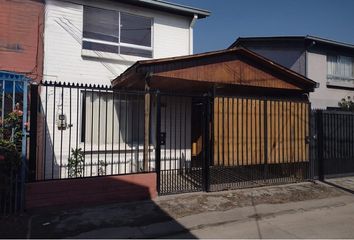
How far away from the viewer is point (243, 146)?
8.30 metres

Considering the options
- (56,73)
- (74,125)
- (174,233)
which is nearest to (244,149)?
(174,233)

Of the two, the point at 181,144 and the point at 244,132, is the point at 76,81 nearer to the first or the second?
the point at 181,144

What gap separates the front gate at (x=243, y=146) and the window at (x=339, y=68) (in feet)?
23.5

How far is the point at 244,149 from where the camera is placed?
831 centimetres

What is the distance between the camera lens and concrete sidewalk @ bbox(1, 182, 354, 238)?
17.2ft

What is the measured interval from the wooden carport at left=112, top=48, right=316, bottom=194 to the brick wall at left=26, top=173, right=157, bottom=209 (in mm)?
1357

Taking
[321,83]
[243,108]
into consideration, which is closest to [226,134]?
[243,108]

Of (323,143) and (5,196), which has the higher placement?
(323,143)

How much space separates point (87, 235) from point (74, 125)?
4.48m

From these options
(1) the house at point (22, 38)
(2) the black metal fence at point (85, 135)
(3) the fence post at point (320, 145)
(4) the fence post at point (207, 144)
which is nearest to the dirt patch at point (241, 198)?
(4) the fence post at point (207, 144)

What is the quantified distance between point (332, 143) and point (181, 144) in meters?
4.48

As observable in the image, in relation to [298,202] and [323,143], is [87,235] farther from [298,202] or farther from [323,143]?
[323,143]

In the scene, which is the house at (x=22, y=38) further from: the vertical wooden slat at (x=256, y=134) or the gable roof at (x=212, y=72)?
the vertical wooden slat at (x=256, y=134)

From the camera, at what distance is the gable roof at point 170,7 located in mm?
10086
